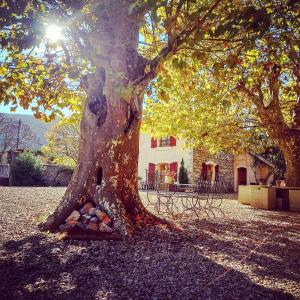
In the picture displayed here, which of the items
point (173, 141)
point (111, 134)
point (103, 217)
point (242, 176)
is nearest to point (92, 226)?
point (103, 217)

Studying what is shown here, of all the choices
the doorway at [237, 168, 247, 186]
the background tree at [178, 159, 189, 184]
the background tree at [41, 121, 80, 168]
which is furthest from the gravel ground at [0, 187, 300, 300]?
the background tree at [41, 121, 80, 168]

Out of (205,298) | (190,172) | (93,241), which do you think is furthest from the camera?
(190,172)

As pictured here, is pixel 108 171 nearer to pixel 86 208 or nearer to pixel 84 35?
pixel 86 208

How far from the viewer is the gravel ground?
2.62 meters

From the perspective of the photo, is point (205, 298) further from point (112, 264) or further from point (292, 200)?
point (292, 200)

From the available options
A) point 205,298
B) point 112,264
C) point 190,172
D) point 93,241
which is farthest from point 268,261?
point 190,172

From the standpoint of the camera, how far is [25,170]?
17.2 m

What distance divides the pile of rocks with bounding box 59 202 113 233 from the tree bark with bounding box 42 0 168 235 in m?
0.15

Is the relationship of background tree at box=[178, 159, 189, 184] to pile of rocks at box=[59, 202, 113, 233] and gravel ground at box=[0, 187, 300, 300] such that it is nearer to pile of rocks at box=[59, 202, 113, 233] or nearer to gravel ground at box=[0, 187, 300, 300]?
gravel ground at box=[0, 187, 300, 300]

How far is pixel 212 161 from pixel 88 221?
18625 mm

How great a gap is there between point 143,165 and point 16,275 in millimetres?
21023

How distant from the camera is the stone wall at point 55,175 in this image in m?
19.0

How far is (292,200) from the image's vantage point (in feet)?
35.6

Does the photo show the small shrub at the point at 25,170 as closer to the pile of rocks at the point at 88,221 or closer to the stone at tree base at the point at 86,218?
the pile of rocks at the point at 88,221
